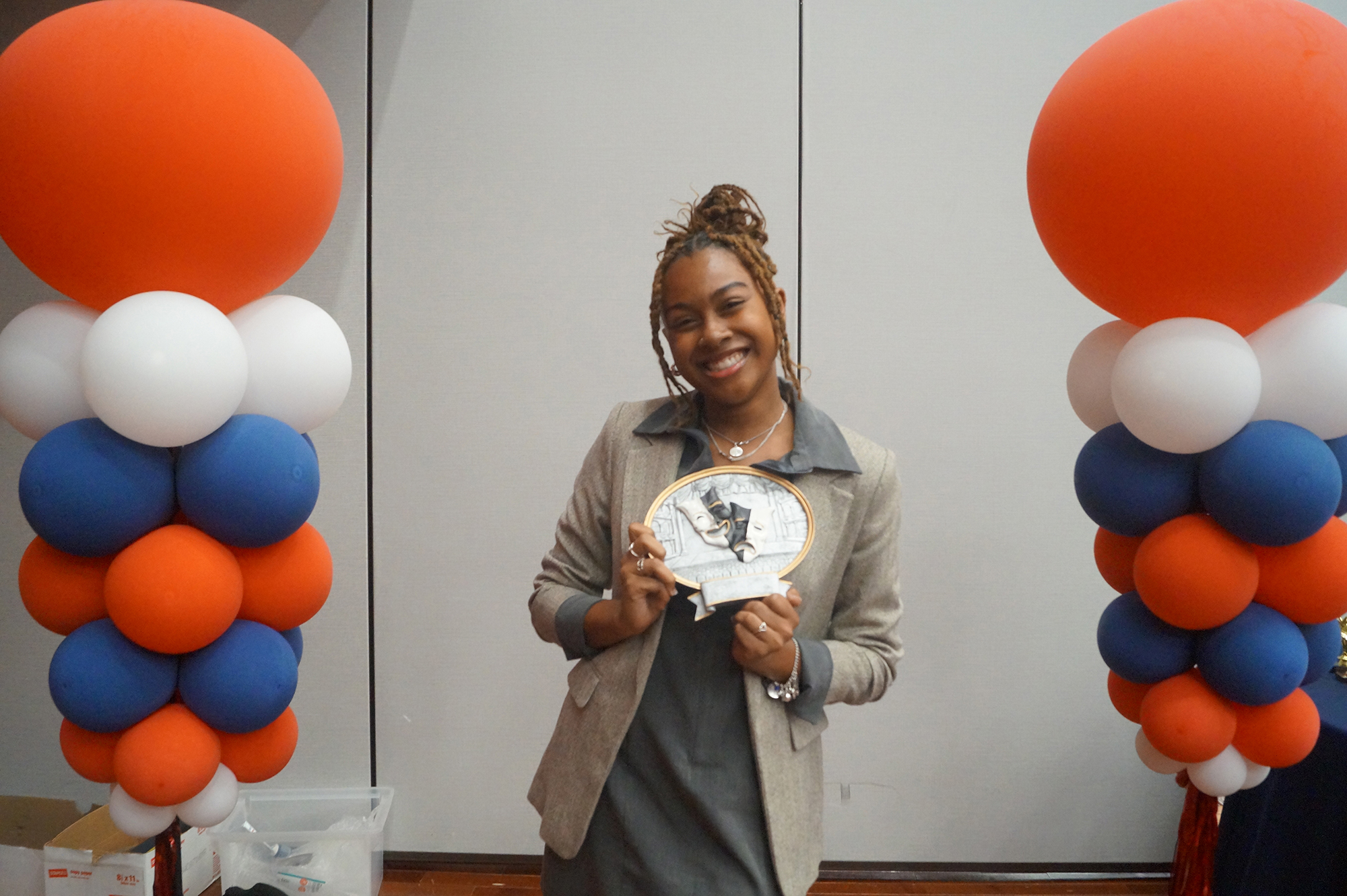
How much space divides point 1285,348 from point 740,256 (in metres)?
0.71

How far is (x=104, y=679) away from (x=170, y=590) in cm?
15

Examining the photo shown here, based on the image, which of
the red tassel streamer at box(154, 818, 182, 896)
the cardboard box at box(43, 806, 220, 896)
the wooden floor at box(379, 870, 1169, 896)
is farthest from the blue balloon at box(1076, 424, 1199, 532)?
the cardboard box at box(43, 806, 220, 896)

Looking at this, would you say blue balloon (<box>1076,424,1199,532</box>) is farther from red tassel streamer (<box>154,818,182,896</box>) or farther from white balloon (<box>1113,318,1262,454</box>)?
red tassel streamer (<box>154,818,182,896</box>)

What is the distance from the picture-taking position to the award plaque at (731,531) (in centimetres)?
116

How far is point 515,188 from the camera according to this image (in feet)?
7.97

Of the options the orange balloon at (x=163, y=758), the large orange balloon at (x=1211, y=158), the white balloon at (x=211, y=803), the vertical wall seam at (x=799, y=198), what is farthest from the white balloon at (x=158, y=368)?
the vertical wall seam at (x=799, y=198)

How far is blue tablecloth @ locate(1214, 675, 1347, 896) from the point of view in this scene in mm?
1593

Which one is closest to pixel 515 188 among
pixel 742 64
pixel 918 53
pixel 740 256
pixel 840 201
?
pixel 742 64

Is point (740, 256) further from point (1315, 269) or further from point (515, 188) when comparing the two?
point (515, 188)

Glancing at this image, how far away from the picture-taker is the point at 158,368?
100 cm

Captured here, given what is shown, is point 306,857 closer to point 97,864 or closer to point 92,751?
point 97,864

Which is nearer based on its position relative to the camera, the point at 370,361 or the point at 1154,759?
the point at 1154,759

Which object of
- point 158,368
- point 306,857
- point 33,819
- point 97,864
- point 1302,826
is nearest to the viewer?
point 158,368

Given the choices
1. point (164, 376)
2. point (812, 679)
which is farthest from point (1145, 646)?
point (164, 376)
